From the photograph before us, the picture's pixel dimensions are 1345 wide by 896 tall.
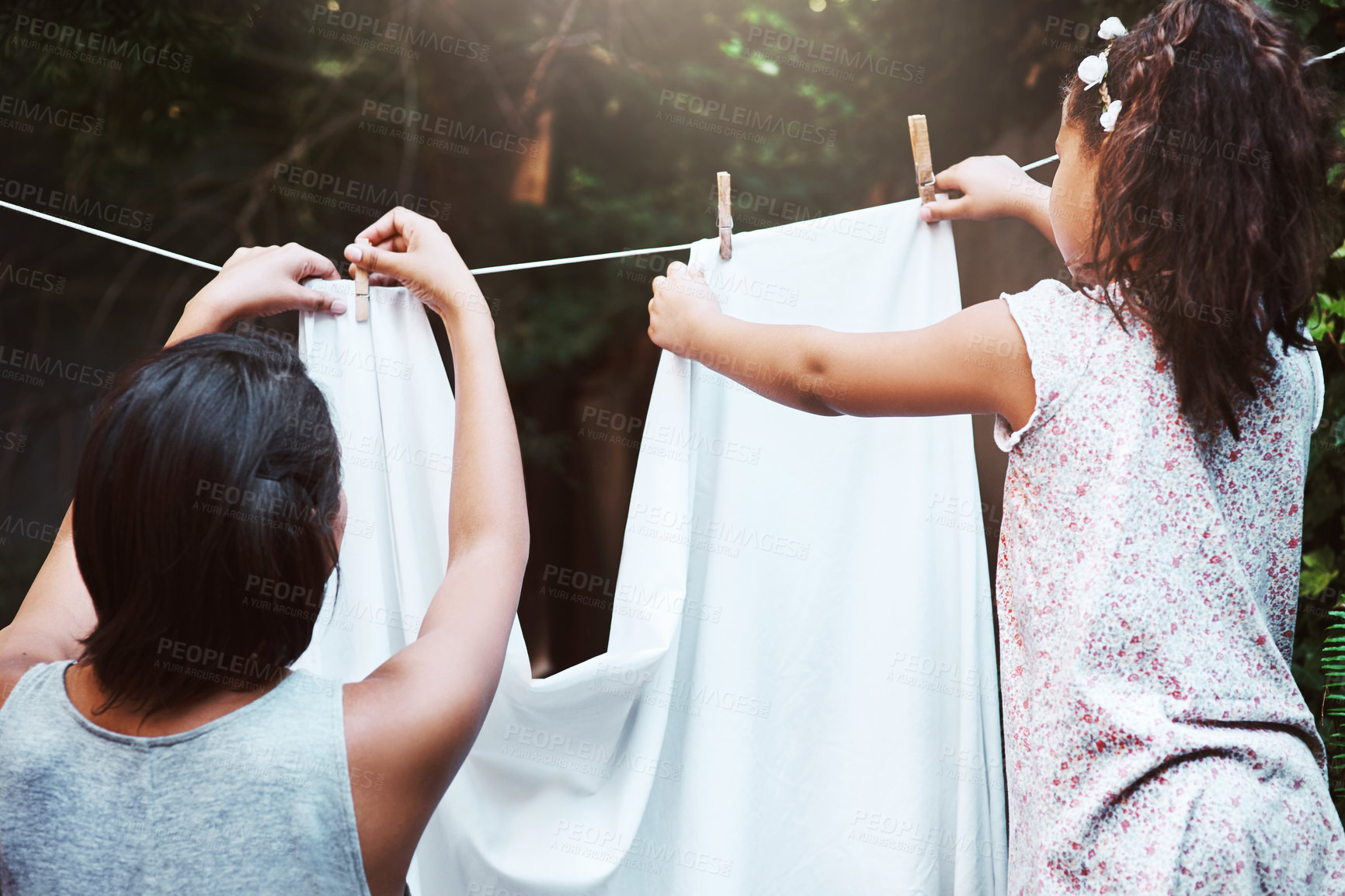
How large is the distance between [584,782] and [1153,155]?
87 cm

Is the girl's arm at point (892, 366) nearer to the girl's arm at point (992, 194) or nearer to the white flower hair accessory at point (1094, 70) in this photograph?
the white flower hair accessory at point (1094, 70)

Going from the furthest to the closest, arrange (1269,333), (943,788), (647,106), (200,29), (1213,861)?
(647,106) → (200,29) → (943,788) → (1269,333) → (1213,861)

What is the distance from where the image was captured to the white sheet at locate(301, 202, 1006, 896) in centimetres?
107

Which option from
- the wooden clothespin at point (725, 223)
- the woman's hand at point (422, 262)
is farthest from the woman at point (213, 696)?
the wooden clothespin at point (725, 223)

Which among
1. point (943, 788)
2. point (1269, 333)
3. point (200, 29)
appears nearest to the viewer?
point (1269, 333)

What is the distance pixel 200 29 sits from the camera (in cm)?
208

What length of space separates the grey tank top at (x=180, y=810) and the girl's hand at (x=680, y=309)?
0.55 metres

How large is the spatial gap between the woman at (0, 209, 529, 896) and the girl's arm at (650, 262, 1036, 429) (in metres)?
0.40

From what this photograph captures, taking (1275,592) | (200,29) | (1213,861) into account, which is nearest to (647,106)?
(200,29)

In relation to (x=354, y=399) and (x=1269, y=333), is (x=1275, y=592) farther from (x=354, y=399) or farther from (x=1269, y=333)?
(x=354, y=399)

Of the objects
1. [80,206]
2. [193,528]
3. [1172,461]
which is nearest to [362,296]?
[193,528]

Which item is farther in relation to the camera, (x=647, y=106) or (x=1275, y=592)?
(x=647, y=106)

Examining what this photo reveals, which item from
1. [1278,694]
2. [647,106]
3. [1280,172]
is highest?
[647,106]

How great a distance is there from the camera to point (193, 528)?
61 cm
